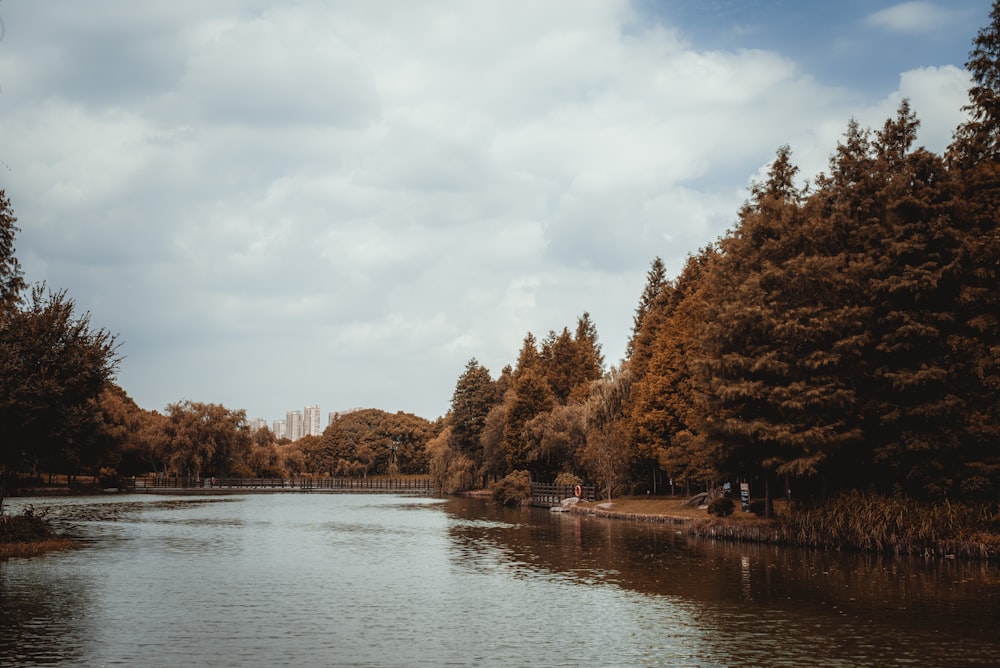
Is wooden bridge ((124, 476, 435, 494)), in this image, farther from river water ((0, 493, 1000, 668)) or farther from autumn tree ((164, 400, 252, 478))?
river water ((0, 493, 1000, 668))

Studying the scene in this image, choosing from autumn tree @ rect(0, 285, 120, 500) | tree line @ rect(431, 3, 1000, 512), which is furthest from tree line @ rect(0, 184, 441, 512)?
tree line @ rect(431, 3, 1000, 512)

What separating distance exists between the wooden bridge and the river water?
67110 mm

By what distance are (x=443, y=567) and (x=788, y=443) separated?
1578 centimetres

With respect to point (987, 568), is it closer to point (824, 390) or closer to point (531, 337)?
point (824, 390)

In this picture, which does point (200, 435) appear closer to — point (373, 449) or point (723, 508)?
point (373, 449)

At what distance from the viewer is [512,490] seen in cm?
7412

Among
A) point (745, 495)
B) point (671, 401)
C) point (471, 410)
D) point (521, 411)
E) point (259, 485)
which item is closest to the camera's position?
point (745, 495)

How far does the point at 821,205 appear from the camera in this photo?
127 feet

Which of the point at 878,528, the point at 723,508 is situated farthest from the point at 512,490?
the point at 878,528

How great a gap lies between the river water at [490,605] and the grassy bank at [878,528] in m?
1.70

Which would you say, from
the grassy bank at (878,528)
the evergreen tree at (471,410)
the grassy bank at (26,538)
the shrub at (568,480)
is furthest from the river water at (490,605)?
the evergreen tree at (471,410)

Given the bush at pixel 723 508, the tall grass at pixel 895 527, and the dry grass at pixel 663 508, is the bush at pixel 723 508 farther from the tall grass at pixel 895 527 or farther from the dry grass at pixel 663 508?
the tall grass at pixel 895 527

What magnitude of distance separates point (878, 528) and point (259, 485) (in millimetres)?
94011

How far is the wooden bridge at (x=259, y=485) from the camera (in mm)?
99119
